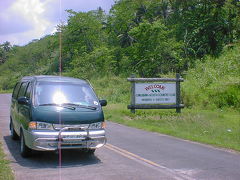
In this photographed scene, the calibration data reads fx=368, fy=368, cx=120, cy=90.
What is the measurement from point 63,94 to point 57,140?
55.7 inches

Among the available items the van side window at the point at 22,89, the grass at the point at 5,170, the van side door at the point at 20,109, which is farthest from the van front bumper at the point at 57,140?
the van side window at the point at 22,89

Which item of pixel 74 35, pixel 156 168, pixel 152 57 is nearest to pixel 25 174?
pixel 156 168

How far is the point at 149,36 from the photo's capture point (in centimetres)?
4006

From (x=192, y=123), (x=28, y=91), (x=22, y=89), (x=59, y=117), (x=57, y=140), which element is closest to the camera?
(x=57, y=140)

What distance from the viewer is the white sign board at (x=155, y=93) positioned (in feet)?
61.6

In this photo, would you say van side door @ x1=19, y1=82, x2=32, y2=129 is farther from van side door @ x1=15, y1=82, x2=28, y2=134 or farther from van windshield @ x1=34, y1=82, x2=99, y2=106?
van windshield @ x1=34, y1=82, x2=99, y2=106

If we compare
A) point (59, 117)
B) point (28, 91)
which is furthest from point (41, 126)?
point (28, 91)

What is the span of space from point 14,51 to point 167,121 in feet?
326

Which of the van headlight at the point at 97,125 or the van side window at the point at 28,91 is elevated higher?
the van side window at the point at 28,91

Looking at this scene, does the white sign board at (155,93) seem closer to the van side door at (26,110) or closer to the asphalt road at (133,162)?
the asphalt road at (133,162)

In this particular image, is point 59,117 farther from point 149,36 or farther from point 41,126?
point 149,36

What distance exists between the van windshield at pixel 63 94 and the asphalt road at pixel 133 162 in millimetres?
1351

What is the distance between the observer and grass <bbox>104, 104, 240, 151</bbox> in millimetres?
12609

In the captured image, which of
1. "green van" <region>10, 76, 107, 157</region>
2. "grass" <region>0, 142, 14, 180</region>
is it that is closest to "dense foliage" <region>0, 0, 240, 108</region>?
"green van" <region>10, 76, 107, 157</region>
